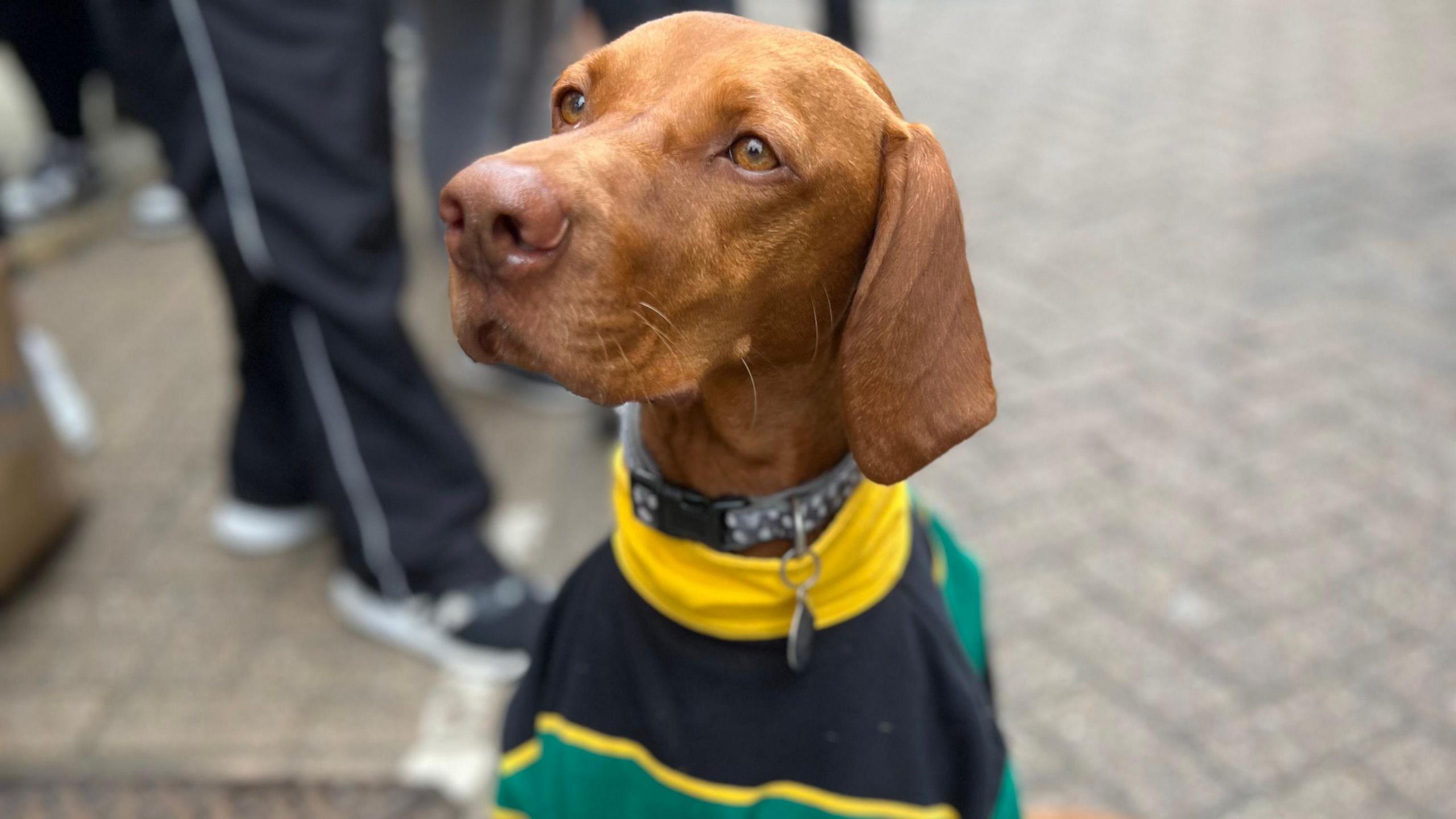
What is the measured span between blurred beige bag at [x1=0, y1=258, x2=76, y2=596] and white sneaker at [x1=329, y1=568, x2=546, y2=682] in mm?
978

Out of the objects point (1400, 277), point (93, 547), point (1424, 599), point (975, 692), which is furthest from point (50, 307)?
point (1400, 277)

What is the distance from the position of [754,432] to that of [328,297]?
1.50 metres

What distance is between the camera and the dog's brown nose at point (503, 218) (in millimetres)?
1189

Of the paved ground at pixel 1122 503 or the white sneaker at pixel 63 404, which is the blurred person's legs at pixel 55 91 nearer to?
the paved ground at pixel 1122 503

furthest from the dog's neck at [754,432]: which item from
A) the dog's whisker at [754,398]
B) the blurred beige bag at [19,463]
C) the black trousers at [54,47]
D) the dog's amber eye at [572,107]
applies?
the black trousers at [54,47]

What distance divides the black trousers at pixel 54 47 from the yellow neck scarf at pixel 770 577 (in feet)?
14.9

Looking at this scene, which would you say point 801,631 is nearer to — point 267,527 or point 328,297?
point 328,297

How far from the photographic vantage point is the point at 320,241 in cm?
266

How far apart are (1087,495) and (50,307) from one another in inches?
165

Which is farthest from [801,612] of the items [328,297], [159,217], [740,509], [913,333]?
[159,217]

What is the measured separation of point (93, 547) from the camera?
3484mm

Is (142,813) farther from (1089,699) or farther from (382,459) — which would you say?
(1089,699)

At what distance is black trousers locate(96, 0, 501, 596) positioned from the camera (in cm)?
254

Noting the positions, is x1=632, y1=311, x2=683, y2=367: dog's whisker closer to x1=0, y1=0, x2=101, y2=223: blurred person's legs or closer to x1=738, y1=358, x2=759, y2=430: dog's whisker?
x1=738, y1=358, x2=759, y2=430: dog's whisker
